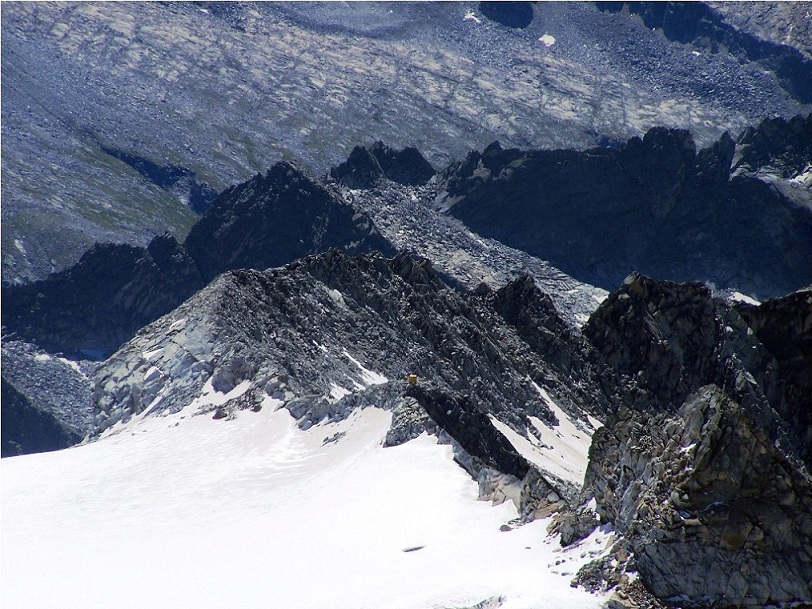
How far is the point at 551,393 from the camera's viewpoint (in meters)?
138

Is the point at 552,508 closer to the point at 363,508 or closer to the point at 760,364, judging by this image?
the point at 363,508

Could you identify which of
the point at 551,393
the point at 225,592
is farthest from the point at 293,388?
the point at 551,393

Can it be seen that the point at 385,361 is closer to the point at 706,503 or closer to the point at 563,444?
the point at 563,444

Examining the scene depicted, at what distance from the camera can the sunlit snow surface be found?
4188 centimetres

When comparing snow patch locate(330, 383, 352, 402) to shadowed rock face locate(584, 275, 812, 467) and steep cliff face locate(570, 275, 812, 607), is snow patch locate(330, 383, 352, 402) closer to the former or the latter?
steep cliff face locate(570, 275, 812, 607)

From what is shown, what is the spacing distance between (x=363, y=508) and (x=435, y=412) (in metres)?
26.7

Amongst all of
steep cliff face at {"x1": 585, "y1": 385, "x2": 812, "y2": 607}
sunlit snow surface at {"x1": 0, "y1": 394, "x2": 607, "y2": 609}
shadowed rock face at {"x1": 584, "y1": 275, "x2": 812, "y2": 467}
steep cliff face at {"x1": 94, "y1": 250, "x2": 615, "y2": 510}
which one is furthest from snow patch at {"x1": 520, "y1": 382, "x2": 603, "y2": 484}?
steep cliff face at {"x1": 585, "y1": 385, "x2": 812, "y2": 607}

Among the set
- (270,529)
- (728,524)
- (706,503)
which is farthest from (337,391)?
(728,524)

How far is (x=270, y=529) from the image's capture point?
177 feet

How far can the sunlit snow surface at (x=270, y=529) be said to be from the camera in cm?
4188

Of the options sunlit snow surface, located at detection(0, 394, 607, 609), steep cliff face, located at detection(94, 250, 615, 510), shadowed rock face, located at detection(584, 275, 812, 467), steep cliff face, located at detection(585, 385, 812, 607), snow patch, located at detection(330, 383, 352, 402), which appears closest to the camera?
steep cliff face, located at detection(585, 385, 812, 607)

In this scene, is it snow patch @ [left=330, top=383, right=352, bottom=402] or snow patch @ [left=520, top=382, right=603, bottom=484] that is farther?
snow patch @ [left=520, top=382, right=603, bottom=484]

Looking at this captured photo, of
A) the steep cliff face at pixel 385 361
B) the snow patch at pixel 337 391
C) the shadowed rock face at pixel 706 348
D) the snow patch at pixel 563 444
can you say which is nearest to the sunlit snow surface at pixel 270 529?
the steep cliff face at pixel 385 361

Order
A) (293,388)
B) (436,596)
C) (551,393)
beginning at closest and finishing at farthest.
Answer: (436,596), (293,388), (551,393)
